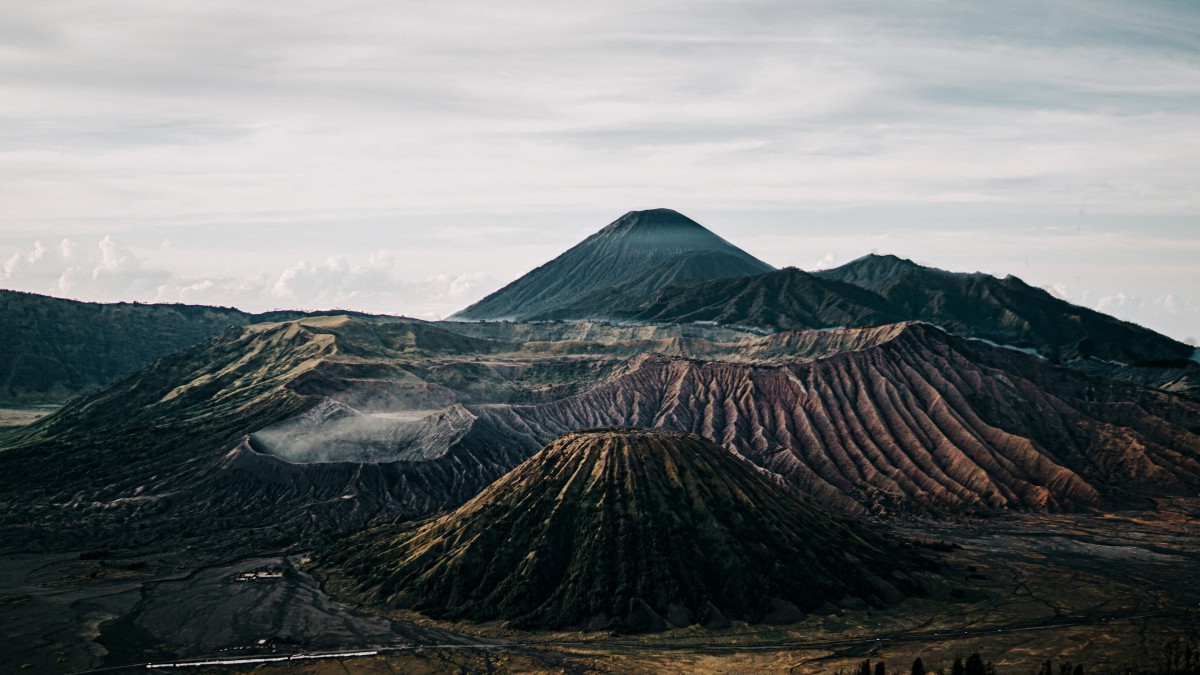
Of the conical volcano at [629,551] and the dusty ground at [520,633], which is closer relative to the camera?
the dusty ground at [520,633]

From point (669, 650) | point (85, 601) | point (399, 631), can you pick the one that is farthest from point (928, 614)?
point (85, 601)

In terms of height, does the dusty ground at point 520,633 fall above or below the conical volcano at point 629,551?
below

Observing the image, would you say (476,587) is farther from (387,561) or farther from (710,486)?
(710,486)

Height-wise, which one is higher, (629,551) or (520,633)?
(629,551)

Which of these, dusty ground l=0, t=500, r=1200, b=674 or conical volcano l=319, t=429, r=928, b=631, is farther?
conical volcano l=319, t=429, r=928, b=631

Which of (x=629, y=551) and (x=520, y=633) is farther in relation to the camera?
(x=629, y=551)
